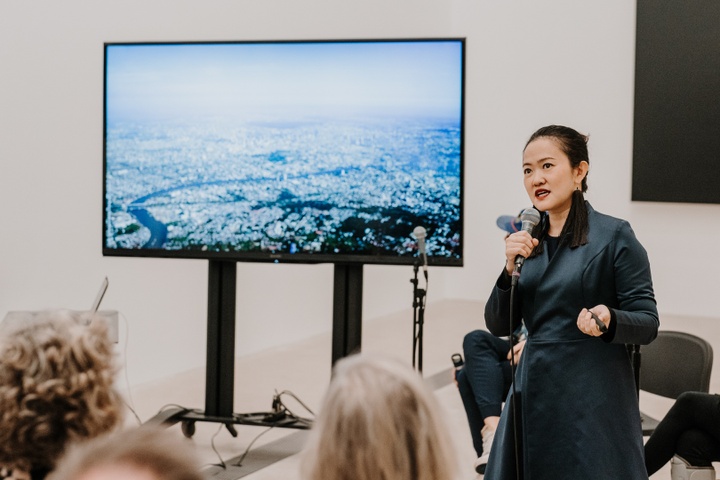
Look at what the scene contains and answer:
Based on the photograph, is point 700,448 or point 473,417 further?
point 473,417

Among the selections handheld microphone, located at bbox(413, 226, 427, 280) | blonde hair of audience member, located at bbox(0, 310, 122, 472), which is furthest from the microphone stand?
blonde hair of audience member, located at bbox(0, 310, 122, 472)

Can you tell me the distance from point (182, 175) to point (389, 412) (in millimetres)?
3295

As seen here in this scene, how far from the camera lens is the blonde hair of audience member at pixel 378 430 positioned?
115cm

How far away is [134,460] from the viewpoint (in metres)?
0.99

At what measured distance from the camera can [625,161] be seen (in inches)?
343

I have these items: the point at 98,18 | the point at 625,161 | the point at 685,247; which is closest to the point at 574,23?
the point at 625,161

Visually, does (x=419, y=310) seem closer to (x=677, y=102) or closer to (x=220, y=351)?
(x=220, y=351)

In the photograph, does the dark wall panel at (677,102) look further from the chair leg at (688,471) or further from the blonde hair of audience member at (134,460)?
the blonde hair of audience member at (134,460)

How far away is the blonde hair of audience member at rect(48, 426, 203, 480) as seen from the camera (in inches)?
38.6

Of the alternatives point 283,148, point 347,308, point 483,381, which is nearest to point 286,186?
point 283,148

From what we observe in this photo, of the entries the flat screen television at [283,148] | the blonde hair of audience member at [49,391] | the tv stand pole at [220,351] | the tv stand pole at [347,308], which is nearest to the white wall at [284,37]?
the flat screen television at [283,148]

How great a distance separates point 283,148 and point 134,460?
3.34 metres

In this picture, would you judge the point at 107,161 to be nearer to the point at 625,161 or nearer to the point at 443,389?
the point at 443,389

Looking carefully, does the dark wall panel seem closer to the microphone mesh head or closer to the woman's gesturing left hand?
the microphone mesh head
